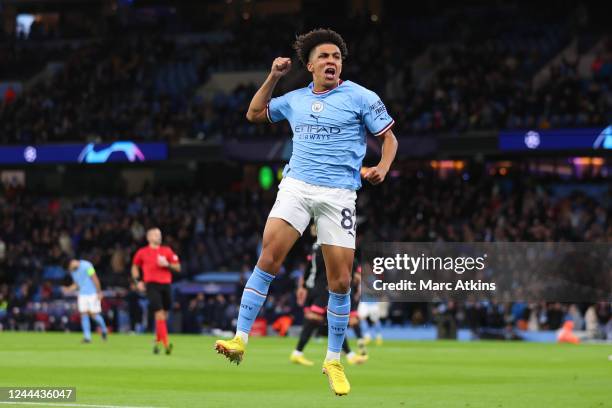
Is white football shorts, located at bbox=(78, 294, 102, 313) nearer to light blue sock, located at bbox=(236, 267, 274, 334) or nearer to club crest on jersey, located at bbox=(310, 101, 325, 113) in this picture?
light blue sock, located at bbox=(236, 267, 274, 334)

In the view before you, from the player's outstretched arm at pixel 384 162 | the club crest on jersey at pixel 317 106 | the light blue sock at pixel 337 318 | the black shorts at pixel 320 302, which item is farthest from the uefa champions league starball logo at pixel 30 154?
the player's outstretched arm at pixel 384 162

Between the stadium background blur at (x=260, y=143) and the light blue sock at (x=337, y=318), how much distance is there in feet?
74.9

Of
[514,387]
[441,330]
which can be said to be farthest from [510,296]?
[514,387]

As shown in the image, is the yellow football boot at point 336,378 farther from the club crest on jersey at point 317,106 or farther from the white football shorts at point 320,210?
the club crest on jersey at point 317,106

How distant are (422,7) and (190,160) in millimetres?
13311

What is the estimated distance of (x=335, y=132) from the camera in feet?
34.6

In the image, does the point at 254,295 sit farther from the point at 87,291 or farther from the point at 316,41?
the point at 87,291

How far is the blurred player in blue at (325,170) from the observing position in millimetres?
10492

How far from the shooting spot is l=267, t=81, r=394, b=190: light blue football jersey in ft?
34.5

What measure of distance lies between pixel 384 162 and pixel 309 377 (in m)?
7.65

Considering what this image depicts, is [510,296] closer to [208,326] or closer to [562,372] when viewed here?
[208,326]

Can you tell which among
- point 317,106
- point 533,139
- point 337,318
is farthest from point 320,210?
point 533,139

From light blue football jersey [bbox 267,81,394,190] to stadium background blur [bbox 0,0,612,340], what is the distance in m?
23.3

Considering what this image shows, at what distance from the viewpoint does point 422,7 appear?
52125mm
